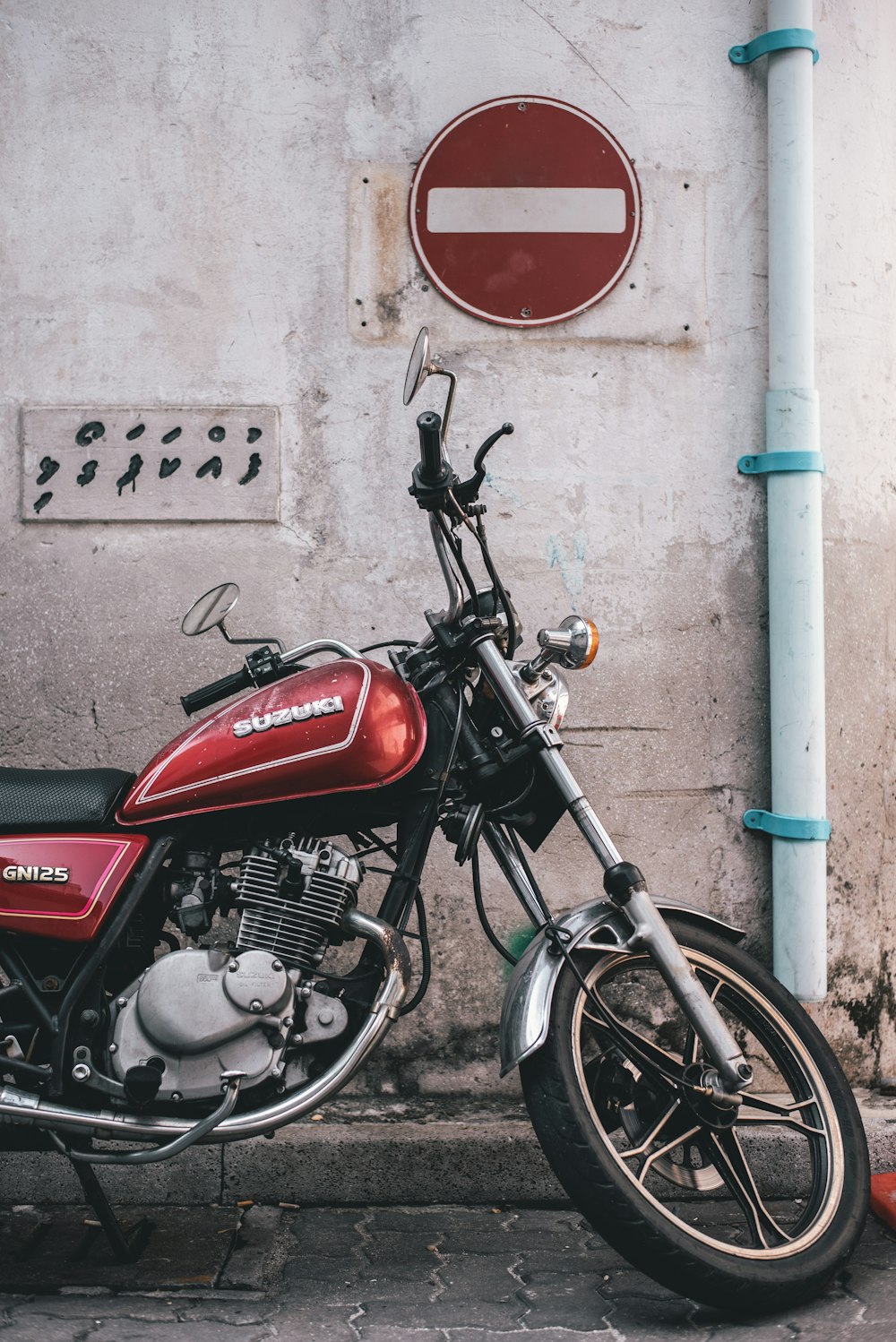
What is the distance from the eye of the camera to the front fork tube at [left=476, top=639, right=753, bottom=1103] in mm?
2367

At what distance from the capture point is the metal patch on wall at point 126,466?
3207 mm

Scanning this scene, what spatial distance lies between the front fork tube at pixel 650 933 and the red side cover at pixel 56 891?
2.98ft

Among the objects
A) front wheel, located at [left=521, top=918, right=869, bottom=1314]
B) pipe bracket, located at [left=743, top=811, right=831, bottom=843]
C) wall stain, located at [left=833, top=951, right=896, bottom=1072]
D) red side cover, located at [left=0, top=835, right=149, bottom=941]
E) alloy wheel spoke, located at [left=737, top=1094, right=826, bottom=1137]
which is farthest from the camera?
wall stain, located at [left=833, top=951, right=896, bottom=1072]

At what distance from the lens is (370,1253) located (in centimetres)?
266

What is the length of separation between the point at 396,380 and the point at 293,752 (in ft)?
4.54

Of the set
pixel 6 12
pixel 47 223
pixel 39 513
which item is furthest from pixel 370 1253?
pixel 6 12

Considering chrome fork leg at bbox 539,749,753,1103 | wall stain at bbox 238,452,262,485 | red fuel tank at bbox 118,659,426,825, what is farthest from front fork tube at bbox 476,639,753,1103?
wall stain at bbox 238,452,262,485

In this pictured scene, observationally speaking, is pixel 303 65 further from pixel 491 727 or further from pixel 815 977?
pixel 815 977

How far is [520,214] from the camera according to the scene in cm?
322

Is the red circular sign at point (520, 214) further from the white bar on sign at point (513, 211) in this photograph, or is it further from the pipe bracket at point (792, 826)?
the pipe bracket at point (792, 826)

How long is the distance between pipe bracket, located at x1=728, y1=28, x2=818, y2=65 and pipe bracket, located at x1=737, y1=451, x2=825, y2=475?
1136 mm

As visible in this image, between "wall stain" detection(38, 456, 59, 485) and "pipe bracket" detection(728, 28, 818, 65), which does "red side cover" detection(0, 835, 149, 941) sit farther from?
"pipe bracket" detection(728, 28, 818, 65)

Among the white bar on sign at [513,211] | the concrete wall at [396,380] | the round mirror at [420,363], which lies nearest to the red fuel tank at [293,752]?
the round mirror at [420,363]

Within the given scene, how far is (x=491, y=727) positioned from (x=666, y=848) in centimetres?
102
